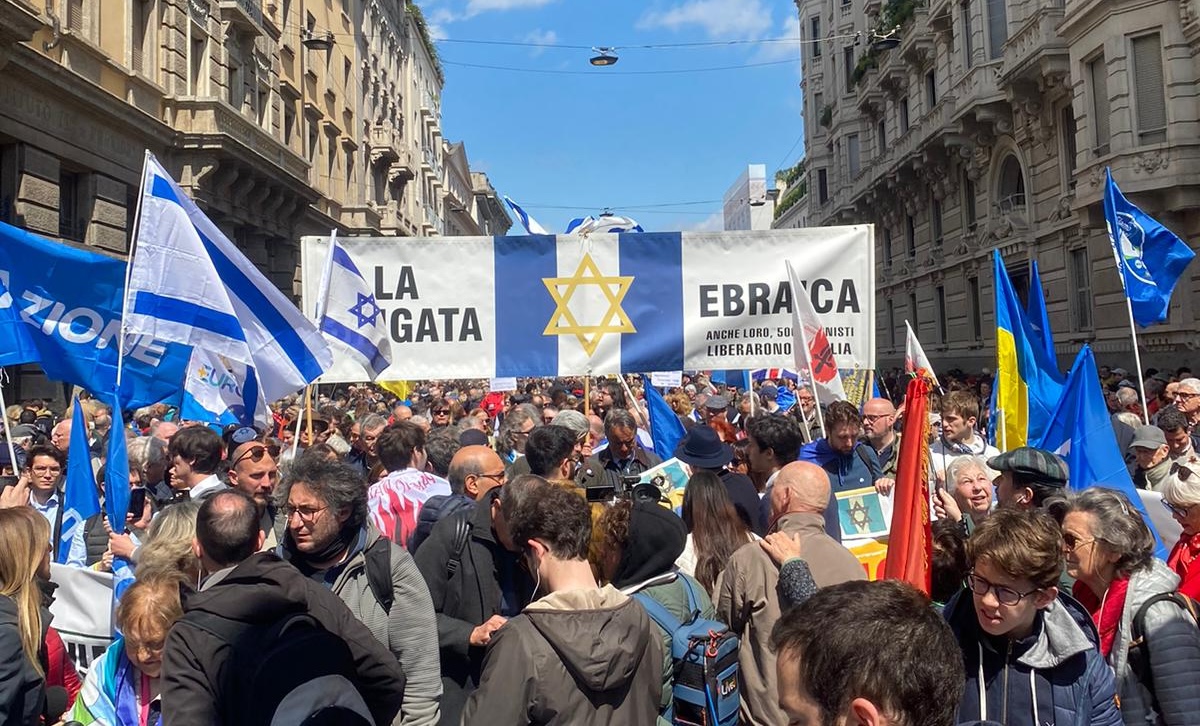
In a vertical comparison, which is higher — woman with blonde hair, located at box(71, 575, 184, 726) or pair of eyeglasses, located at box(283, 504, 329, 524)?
pair of eyeglasses, located at box(283, 504, 329, 524)

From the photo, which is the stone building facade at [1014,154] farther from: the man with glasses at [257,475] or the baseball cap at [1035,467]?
the man with glasses at [257,475]

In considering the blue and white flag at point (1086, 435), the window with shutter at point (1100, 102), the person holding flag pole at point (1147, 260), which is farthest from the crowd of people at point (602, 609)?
the window with shutter at point (1100, 102)

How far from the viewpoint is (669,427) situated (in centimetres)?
847

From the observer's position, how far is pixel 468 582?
348 centimetres

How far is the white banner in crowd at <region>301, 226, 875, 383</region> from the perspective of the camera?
740 cm

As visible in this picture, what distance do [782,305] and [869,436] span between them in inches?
61.2

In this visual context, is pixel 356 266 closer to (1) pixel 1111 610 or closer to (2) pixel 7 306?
(2) pixel 7 306

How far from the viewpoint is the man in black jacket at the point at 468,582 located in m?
3.45

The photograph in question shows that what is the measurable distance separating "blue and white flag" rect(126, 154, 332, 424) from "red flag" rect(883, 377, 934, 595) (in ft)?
12.1

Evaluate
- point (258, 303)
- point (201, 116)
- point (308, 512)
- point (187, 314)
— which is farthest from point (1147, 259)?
point (201, 116)

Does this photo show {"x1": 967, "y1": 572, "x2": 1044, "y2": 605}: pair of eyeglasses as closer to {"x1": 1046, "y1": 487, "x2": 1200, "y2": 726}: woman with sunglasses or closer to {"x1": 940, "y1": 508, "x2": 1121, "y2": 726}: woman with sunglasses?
{"x1": 940, "y1": 508, "x2": 1121, "y2": 726}: woman with sunglasses

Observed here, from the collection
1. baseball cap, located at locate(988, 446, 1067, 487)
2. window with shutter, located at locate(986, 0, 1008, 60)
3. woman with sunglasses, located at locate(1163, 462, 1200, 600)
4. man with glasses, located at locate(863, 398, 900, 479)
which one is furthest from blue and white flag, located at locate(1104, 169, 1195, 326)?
window with shutter, located at locate(986, 0, 1008, 60)

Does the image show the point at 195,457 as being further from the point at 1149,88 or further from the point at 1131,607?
the point at 1149,88

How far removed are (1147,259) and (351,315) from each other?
6.72 meters
